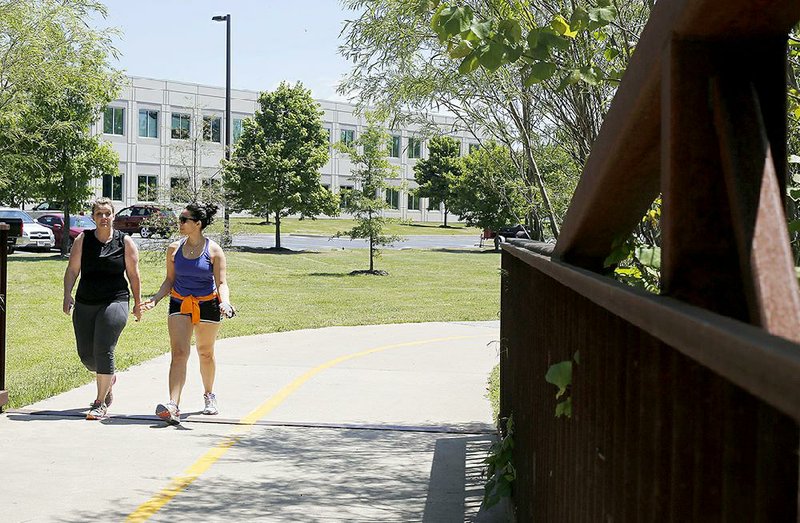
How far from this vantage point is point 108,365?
9.77 metres

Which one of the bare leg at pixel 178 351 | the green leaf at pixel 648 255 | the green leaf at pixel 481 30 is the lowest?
the bare leg at pixel 178 351

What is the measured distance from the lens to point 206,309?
984cm

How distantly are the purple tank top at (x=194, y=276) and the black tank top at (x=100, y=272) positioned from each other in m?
0.54

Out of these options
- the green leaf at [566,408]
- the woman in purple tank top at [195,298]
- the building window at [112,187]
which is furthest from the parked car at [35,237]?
the green leaf at [566,408]

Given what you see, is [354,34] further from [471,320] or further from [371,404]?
[471,320]

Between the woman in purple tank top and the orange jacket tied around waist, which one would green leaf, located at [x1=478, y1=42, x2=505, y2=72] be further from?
the orange jacket tied around waist

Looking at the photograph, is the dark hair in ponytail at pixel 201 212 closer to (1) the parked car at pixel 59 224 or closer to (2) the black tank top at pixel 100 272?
(2) the black tank top at pixel 100 272

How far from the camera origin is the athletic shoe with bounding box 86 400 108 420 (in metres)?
9.52

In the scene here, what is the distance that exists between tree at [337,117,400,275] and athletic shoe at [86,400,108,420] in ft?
90.6

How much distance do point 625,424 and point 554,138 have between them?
6843mm

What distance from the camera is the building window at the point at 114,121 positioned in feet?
238

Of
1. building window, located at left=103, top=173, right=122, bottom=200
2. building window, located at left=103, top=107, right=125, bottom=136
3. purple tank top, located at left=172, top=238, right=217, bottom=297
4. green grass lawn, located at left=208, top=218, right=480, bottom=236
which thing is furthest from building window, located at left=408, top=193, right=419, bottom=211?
purple tank top, located at left=172, top=238, right=217, bottom=297

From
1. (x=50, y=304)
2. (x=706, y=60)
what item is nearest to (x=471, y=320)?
(x=50, y=304)

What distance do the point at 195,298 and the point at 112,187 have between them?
6456cm
